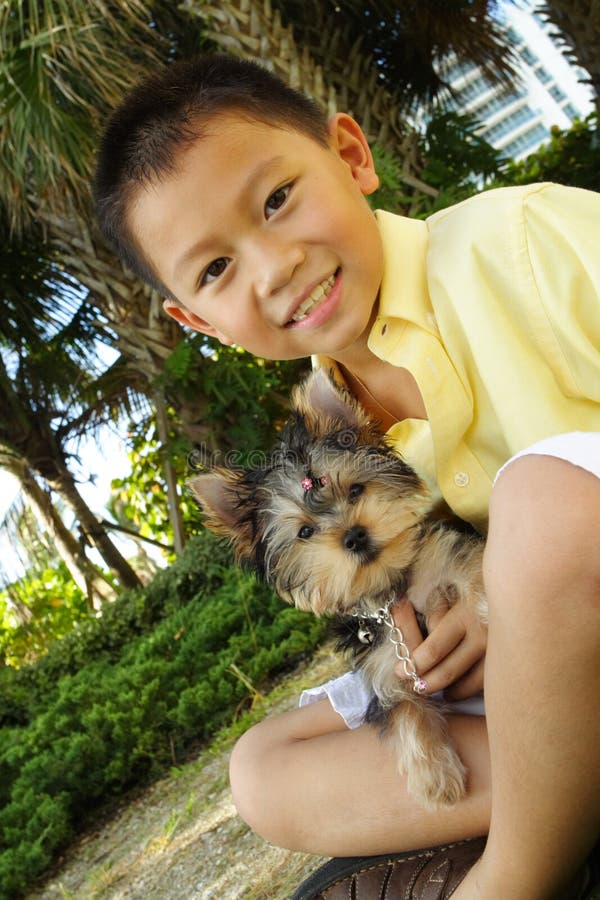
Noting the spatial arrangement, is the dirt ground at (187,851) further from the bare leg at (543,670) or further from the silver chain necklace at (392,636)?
the bare leg at (543,670)

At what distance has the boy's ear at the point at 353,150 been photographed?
2629mm

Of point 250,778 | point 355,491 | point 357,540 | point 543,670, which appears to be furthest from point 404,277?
point 250,778

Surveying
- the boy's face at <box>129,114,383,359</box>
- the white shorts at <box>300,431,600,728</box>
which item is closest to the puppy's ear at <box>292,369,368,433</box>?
the boy's face at <box>129,114,383,359</box>

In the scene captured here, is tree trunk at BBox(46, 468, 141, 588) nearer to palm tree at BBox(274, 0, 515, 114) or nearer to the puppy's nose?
palm tree at BBox(274, 0, 515, 114)

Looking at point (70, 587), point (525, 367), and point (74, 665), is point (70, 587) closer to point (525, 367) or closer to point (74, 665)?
point (74, 665)

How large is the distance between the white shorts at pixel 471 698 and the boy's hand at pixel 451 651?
0.14 m

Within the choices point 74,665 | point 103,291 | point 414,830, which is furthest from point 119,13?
point 414,830

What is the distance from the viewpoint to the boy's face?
7.39 feet

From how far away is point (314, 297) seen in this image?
7.72 ft

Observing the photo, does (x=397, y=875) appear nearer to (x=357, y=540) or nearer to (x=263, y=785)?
(x=263, y=785)

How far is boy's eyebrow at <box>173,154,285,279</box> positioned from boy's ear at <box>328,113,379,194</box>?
38 centimetres

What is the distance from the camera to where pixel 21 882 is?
156 inches

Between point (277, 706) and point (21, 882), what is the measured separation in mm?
1475

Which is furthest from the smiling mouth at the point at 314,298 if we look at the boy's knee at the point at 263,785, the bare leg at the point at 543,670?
the boy's knee at the point at 263,785
